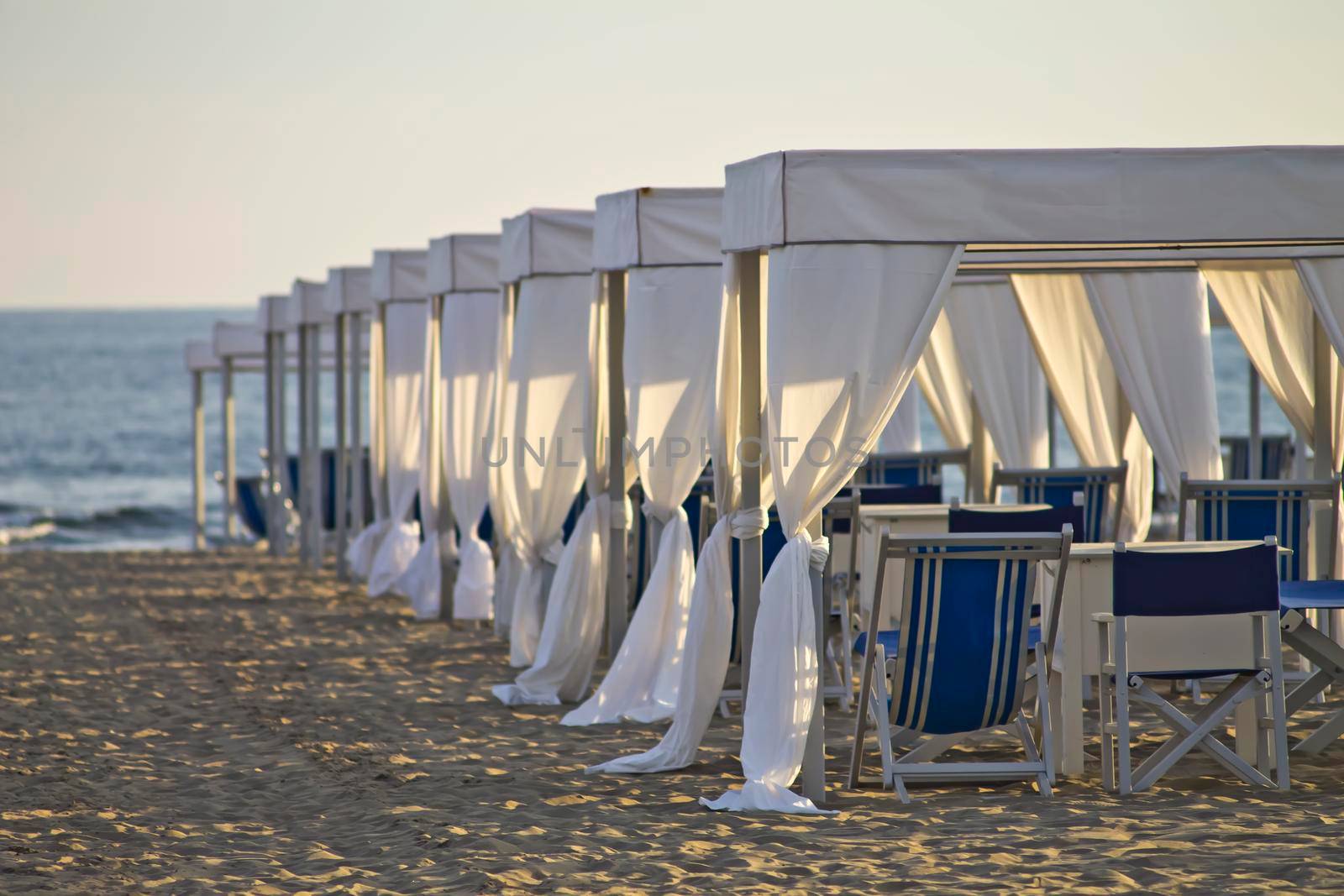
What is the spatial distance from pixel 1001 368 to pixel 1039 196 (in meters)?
4.84

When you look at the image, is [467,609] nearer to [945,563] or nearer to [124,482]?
[945,563]

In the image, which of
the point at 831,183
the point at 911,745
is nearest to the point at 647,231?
the point at 831,183

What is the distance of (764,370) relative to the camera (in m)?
5.68

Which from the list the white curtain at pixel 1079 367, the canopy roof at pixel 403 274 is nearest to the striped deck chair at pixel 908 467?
the white curtain at pixel 1079 367

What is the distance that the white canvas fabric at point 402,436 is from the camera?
1080 centimetres

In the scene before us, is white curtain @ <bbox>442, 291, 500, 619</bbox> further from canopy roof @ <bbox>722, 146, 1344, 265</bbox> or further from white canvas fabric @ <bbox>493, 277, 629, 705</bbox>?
canopy roof @ <bbox>722, 146, 1344, 265</bbox>

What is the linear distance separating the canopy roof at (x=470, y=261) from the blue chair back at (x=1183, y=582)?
4.98 meters

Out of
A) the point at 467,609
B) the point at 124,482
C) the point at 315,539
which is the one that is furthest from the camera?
the point at 124,482

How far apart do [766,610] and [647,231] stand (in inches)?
86.0

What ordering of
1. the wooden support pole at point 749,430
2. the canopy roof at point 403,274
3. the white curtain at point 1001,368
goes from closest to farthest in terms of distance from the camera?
the wooden support pole at point 749,430
the white curtain at point 1001,368
the canopy roof at point 403,274

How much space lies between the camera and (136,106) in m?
28.8

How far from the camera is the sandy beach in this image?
14.0 feet

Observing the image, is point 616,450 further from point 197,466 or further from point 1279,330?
point 197,466

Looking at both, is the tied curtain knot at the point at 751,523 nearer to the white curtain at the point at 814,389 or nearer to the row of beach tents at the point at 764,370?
the row of beach tents at the point at 764,370
